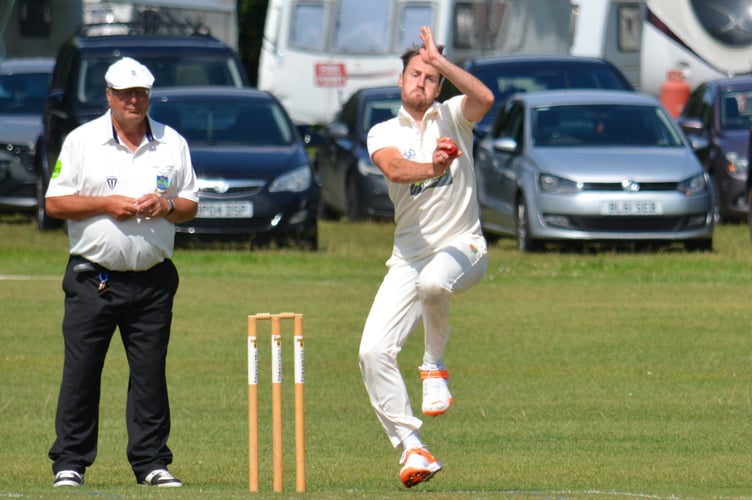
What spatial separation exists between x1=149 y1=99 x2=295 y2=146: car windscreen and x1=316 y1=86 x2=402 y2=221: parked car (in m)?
2.32

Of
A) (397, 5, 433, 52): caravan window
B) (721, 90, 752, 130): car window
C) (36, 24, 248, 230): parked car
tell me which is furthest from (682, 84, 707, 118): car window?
(397, 5, 433, 52): caravan window

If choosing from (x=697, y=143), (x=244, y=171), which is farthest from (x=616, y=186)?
(x=244, y=171)

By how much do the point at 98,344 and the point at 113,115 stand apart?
3.48 ft

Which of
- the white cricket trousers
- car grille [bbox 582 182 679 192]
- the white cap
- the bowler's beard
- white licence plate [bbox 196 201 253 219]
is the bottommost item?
white licence plate [bbox 196 201 253 219]

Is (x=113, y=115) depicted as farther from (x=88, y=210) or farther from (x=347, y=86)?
(x=347, y=86)

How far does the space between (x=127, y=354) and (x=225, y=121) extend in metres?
12.9

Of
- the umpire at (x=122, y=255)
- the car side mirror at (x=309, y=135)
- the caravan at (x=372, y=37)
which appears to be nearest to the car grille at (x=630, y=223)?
the car side mirror at (x=309, y=135)

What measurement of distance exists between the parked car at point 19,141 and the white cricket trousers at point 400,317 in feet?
56.6

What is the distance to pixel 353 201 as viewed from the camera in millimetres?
25859

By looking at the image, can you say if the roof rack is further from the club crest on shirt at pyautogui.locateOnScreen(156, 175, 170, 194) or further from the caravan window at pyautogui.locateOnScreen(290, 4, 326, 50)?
the club crest on shirt at pyautogui.locateOnScreen(156, 175, 170, 194)

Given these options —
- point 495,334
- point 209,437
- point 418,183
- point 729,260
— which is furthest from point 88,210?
point 729,260

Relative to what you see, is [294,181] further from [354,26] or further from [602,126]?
[354,26]

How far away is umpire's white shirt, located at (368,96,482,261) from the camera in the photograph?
29.5 feet

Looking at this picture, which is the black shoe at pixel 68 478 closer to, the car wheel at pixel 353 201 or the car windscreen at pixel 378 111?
the car wheel at pixel 353 201
